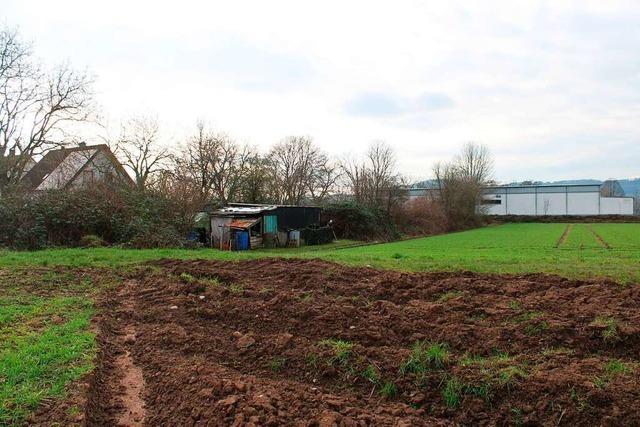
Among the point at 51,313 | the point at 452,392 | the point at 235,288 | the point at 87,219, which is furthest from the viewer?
the point at 87,219

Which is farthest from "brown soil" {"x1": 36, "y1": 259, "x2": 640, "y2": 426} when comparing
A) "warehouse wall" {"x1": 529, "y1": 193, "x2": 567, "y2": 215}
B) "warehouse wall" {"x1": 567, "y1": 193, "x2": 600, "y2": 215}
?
"warehouse wall" {"x1": 567, "y1": 193, "x2": 600, "y2": 215}

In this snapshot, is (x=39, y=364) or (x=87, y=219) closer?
(x=39, y=364)

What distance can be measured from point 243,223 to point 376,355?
2499 centimetres

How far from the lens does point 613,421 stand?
3.74m

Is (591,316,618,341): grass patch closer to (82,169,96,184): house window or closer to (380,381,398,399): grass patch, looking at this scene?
(380,381,398,399): grass patch

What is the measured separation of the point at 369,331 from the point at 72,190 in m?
23.9

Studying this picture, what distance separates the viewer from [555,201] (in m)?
95.6

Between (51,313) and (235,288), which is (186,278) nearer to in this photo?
(235,288)

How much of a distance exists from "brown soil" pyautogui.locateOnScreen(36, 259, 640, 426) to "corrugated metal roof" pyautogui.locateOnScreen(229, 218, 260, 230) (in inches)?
794

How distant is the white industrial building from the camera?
91562 mm

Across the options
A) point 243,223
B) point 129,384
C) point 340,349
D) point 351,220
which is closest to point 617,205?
point 351,220

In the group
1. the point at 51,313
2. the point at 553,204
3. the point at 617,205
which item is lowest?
the point at 51,313

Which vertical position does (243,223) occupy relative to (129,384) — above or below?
above

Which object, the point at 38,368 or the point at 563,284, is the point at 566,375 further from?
the point at 38,368
